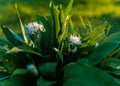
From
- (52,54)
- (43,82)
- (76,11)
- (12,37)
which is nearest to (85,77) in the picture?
(43,82)

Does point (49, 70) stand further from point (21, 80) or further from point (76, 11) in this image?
point (76, 11)

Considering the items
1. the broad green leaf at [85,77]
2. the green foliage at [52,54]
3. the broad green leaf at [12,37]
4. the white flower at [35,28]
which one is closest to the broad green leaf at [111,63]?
the green foliage at [52,54]

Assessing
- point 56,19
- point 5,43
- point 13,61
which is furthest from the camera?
point 5,43

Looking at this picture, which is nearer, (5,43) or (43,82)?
(43,82)

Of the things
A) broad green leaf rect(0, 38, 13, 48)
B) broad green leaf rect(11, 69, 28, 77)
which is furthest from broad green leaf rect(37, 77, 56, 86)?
broad green leaf rect(0, 38, 13, 48)

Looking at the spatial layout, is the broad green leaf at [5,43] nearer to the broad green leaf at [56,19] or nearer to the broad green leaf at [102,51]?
the broad green leaf at [56,19]

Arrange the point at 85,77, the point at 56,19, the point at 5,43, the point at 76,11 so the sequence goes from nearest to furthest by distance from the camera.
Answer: the point at 85,77 < the point at 56,19 < the point at 5,43 < the point at 76,11

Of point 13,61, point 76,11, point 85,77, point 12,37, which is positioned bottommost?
point 85,77

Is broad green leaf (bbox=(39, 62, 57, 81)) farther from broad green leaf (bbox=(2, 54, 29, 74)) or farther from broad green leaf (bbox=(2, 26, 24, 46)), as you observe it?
broad green leaf (bbox=(2, 26, 24, 46))

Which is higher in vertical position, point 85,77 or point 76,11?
point 76,11
